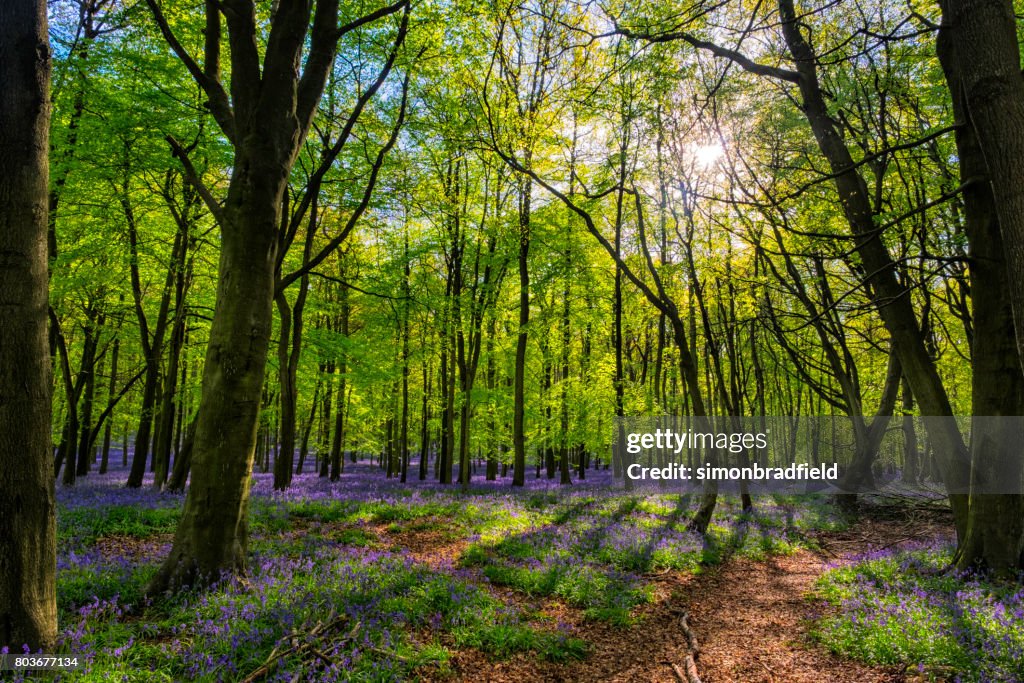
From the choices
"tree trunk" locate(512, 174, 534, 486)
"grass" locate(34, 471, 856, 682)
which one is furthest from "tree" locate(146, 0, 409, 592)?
"tree trunk" locate(512, 174, 534, 486)

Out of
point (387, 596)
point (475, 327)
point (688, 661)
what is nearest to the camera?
point (688, 661)

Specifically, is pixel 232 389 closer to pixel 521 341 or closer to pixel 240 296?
pixel 240 296

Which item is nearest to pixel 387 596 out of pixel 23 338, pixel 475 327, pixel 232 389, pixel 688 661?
pixel 232 389

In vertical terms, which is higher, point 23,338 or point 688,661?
point 23,338

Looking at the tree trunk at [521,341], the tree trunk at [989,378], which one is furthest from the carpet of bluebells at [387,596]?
the tree trunk at [521,341]

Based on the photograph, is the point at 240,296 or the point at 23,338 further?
the point at 240,296

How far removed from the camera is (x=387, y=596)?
5.89 metres

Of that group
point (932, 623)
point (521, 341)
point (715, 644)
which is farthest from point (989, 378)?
point (521, 341)

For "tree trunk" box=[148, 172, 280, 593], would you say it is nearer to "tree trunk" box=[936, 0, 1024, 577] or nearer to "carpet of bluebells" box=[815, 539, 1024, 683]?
"carpet of bluebells" box=[815, 539, 1024, 683]

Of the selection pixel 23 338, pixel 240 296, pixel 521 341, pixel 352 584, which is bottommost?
pixel 352 584

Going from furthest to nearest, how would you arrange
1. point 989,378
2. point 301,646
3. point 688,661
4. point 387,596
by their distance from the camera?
point 989,378 < point 387,596 < point 688,661 < point 301,646

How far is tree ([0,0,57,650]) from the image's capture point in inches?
123

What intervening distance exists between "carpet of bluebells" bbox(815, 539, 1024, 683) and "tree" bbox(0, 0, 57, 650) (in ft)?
24.9

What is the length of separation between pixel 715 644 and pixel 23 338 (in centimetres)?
774
